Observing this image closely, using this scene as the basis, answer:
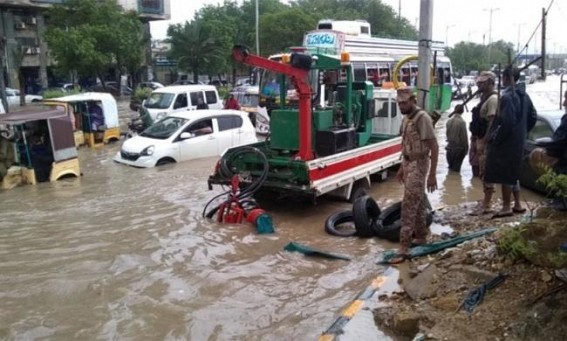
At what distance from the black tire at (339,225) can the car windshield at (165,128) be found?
649 centimetres

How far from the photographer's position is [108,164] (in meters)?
14.6

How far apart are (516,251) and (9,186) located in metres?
10.8

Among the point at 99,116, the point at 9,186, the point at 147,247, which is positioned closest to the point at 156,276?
the point at 147,247

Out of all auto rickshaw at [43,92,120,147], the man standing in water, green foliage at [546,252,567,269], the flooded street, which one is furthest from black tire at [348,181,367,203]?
auto rickshaw at [43,92,120,147]

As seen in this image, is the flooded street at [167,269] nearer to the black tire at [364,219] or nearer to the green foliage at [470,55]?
the black tire at [364,219]

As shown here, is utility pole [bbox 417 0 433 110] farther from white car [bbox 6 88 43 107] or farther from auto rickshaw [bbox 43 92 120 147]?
white car [bbox 6 88 43 107]

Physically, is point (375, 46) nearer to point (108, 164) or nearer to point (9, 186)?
point (108, 164)

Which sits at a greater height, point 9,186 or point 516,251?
point 516,251

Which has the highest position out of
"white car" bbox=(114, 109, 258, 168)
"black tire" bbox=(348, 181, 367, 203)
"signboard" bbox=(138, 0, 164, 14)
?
"signboard" bbox=(138, 0, 164, 14)

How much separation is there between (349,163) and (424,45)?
7.88 feet

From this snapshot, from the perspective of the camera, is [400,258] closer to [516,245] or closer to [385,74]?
[516,245]

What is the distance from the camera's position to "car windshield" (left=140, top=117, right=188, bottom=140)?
44.9 ft

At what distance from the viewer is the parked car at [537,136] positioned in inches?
368

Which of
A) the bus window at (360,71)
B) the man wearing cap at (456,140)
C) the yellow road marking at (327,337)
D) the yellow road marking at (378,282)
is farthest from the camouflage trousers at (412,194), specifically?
the bus window at (360,71)
